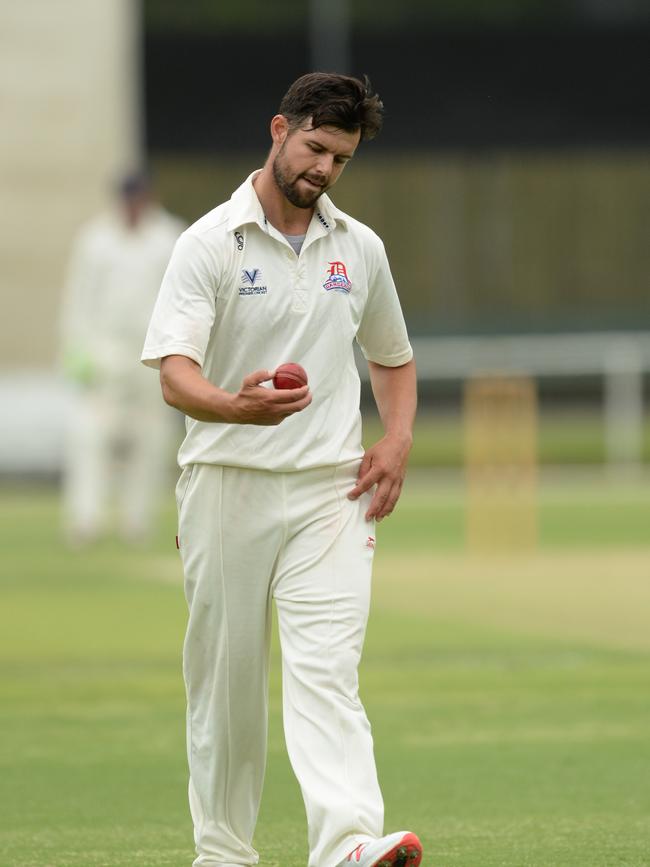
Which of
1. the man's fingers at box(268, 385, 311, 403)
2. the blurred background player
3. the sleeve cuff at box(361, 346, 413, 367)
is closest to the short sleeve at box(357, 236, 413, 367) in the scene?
the sleeve cuff at box(361, 346, 413, 367)

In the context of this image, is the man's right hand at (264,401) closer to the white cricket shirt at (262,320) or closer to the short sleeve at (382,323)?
the white cricket shirt at (262,320)

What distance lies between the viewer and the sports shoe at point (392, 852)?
16.2ft

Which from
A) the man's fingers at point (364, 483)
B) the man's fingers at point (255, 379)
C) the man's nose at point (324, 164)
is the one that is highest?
the man's nose at point (324, 164)

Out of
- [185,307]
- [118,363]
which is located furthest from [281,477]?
[118,363]

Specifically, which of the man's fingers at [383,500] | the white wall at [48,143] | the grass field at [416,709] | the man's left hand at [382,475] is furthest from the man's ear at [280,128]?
the white wall at [48,143]

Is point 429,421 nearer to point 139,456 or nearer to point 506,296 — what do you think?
point 506,296

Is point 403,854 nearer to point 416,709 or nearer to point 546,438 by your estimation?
point 416,709

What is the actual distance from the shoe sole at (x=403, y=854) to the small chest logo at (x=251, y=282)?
1428mm

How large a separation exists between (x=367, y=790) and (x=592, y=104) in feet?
88.2

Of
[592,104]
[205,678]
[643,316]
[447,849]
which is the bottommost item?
[447,849]

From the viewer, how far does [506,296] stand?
32094 mm

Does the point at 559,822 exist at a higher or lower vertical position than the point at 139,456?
lower

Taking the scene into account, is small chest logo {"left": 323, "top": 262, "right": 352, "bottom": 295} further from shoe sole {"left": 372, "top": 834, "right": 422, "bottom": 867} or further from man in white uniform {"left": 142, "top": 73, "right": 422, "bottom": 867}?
shoe sole {"left": 372, "top": 834, "right": 422, "bottom": 867}

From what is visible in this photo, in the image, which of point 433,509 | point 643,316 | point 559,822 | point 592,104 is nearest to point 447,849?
point 559,822
